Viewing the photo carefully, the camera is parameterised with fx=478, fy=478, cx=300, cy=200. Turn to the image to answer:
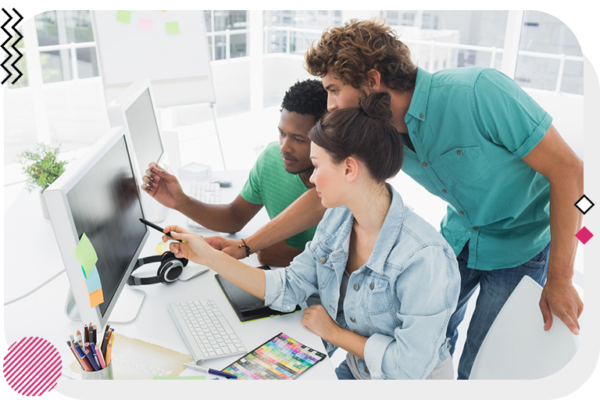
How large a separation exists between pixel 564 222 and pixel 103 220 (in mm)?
1117

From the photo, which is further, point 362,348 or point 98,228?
point 362,348

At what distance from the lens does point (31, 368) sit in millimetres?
808

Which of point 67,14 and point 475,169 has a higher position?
point 67,14

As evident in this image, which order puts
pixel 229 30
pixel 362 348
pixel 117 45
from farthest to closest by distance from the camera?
pixel 229 30 < pixel 117 45 < pixel 362 348

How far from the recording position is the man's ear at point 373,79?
133 cm

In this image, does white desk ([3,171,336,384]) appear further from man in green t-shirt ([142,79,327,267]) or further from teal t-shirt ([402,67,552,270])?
teal t-shirt ([402,67,552,270])

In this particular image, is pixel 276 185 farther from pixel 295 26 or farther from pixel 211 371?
pixel 295 26

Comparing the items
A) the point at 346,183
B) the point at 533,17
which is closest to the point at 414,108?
the point at 346,183

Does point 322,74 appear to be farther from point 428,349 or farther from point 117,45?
point 117,45

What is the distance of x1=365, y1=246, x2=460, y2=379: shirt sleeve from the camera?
39.6 inches

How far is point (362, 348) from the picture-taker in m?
1.11

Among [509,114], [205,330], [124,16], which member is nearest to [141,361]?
[205,330]

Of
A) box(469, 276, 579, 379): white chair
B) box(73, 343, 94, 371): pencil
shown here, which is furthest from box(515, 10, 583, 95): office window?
box(73, 343, 94, 371): pencil

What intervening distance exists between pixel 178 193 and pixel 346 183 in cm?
73
